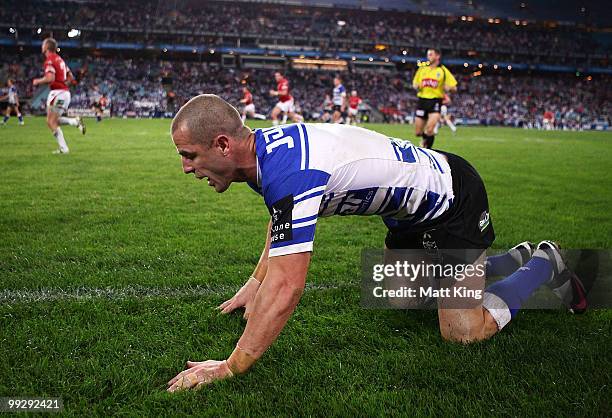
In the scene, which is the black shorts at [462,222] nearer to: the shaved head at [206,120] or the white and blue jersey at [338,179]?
the white and blue jersey at [338,179]

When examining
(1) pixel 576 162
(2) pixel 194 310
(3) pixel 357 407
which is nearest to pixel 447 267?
(3) pixel 357 407

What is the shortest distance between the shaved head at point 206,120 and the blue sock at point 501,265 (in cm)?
253

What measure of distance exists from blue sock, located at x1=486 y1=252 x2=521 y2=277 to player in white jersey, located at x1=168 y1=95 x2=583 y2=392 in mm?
651

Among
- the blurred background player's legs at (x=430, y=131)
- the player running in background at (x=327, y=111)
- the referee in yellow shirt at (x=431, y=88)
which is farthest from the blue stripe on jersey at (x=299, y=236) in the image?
the player running in background at (x=327, y=111)

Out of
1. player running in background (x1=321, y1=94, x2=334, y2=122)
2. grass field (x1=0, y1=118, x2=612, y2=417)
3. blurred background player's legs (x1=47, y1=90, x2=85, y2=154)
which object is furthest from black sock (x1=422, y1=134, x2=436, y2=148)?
player running in background (x1=321, y1=94, x2=334, y2=122)

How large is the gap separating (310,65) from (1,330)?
190 ft

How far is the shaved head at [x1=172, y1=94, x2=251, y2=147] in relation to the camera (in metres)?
2.18

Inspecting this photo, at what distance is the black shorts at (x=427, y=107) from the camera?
1264 cm

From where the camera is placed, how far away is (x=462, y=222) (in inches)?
114

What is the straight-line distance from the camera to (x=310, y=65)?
58031mm

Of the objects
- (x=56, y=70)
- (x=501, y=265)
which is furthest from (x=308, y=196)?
(x=56, y=70)

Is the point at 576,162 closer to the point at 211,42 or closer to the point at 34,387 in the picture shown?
the point at 34,387

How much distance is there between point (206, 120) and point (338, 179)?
25.9 inches

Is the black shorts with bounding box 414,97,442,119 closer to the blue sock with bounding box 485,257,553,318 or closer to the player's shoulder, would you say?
the blue sock with bounding box 485,257,553,318
